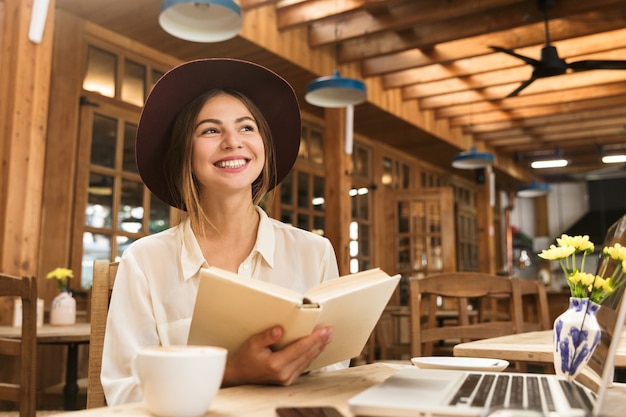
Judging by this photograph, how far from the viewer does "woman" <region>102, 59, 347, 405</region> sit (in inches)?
47.9

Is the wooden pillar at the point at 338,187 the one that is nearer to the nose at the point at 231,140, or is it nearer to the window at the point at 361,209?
the window at the point at 361,209

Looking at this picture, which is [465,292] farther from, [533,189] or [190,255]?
[533,189]

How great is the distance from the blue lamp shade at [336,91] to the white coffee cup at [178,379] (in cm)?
359

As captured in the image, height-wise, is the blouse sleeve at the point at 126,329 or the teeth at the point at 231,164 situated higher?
the teeth at the point at 231,164

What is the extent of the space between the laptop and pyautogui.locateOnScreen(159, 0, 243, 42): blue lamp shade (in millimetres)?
2605

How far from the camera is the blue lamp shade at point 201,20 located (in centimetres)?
315

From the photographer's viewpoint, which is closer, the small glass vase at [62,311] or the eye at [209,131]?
the eye at [209,131]

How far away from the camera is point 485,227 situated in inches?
388

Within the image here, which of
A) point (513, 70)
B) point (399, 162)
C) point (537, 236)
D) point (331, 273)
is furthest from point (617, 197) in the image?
point (331, 273)

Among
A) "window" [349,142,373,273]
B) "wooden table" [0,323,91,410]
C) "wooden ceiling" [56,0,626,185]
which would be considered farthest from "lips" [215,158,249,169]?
"window" [349,142,373,273]

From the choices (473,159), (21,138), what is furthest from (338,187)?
(21,138)

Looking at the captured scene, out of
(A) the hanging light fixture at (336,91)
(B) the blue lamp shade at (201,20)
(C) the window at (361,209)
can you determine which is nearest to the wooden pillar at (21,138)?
(B) the blue lamp shade at (201,20)

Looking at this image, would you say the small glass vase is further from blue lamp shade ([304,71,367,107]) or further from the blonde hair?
the blonde hair

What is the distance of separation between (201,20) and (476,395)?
2.90 metres
